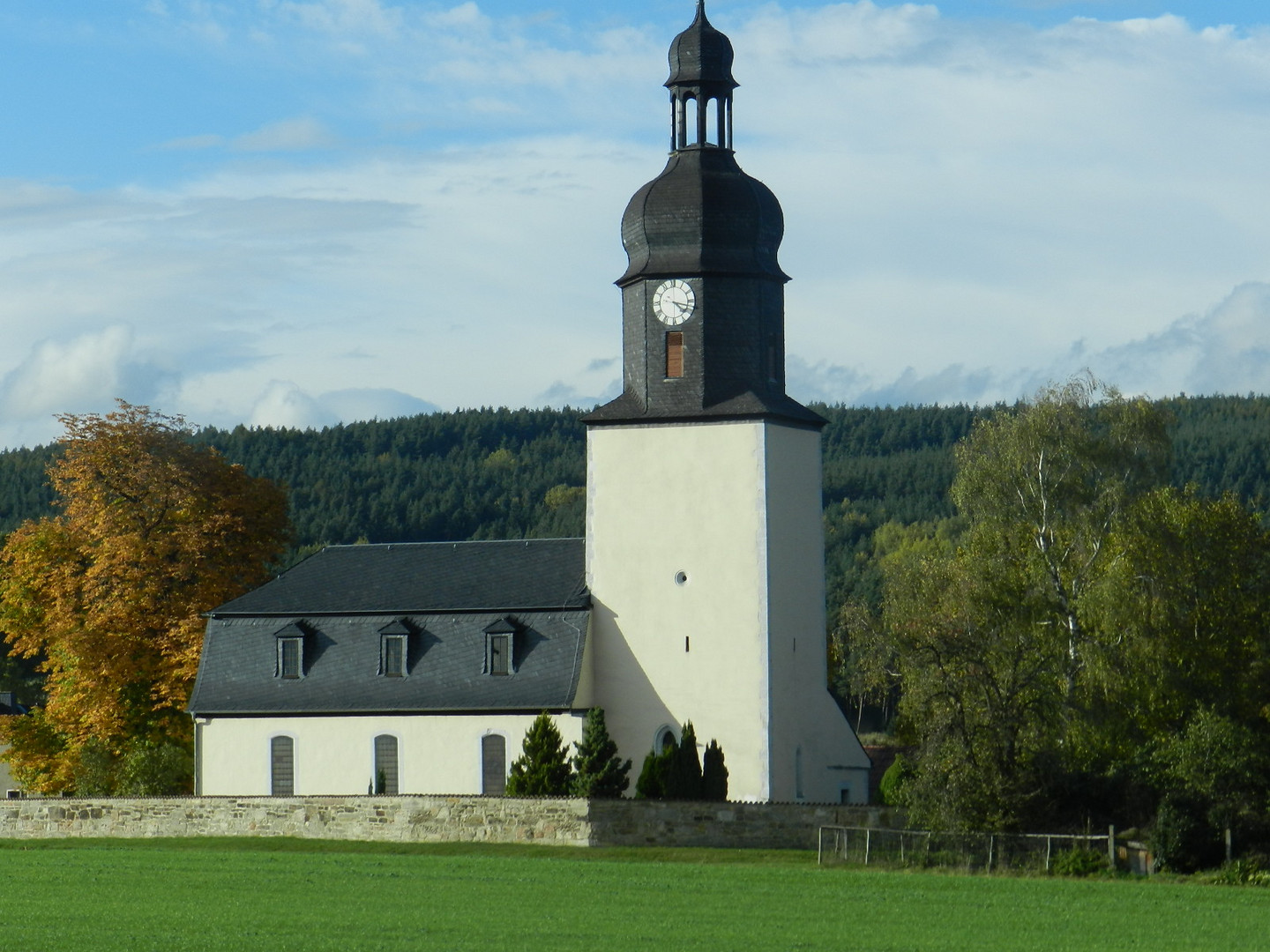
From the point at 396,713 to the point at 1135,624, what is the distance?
17316 millimetres

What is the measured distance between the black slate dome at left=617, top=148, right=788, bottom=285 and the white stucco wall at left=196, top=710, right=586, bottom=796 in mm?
11017

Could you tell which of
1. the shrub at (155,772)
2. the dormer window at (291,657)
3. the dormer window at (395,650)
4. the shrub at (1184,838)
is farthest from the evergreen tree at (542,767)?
the shrub at (1184,838)

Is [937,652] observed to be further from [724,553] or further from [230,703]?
[230,703]

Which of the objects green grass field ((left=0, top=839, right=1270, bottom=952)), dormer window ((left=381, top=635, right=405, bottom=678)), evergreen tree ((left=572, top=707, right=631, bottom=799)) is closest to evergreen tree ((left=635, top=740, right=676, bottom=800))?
evergreen tree ((left=572, top=707, right=631, bottom=799))

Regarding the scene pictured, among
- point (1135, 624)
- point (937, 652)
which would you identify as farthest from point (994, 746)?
point (1135, 624)

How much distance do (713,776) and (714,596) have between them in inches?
168

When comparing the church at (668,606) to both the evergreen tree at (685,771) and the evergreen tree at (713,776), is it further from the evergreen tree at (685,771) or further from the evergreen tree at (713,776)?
the evergreen tree at (685,771)

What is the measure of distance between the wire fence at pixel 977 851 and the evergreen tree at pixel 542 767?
7210 mm

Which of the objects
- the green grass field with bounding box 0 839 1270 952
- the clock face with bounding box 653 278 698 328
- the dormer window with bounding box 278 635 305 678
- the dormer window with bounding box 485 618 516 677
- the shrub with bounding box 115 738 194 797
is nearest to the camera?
the green grass field with bounding box 0 839 1270 952

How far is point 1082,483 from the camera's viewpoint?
49.8 meters

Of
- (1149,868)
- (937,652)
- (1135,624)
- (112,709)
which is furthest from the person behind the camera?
(112,709)

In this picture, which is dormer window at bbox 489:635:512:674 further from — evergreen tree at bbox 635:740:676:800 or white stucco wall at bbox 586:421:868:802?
evergreen tree at bbox 635:740:676:800

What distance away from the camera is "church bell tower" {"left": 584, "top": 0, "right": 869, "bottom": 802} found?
47688 millimetres

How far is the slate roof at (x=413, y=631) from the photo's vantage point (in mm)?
48781
